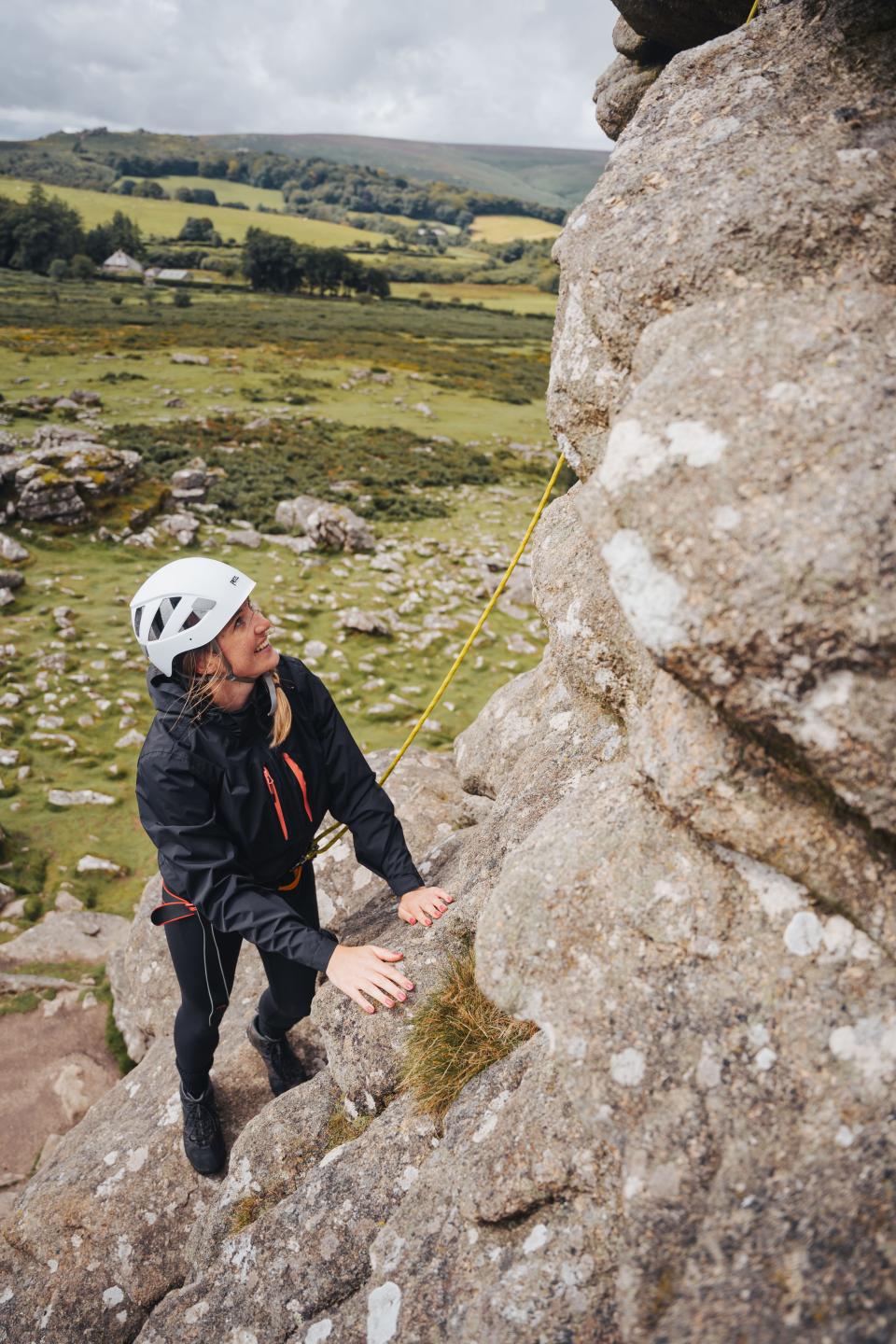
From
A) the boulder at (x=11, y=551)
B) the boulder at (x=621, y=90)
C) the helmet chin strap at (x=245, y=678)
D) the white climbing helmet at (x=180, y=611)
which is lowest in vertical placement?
the boulder at (x=11, y=551)

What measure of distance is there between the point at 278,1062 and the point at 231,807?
256 cm

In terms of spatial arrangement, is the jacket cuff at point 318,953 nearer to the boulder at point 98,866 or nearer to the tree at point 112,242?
the boulder at point 98,866

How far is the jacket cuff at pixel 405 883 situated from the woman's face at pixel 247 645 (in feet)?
6.18

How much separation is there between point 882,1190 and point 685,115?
5430 millimetres

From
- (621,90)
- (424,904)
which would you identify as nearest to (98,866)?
→ (424,904)

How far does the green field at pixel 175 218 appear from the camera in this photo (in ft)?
478

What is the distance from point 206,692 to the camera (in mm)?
4984

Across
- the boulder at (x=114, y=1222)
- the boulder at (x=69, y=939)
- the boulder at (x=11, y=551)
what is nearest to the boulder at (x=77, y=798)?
the boulder at (x=69, y=939)

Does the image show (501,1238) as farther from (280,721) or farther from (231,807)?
(280,721)

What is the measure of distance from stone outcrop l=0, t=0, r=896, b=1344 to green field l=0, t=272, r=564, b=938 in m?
8.09

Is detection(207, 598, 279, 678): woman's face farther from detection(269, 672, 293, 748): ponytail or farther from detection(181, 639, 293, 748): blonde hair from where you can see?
detection(269, 672, 293, 748): ponytail

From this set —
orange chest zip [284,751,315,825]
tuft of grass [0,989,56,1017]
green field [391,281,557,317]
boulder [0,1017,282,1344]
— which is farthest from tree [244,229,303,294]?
boulder [0,1017,282,1344]

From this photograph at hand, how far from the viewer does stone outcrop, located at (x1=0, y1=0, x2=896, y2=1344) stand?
283 centimetres

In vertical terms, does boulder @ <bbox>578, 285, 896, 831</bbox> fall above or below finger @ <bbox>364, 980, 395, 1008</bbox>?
above
